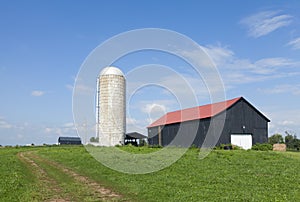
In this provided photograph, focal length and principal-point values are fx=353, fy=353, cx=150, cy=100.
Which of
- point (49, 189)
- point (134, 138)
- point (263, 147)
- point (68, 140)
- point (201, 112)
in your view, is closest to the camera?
point (49, 189)

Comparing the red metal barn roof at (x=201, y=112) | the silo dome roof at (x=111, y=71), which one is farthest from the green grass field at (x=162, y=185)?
the silo dome roof at (x=111, y=71)

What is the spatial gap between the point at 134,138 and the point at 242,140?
18.6 metres

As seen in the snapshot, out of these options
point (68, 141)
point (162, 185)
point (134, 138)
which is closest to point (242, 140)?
point (134, 138)

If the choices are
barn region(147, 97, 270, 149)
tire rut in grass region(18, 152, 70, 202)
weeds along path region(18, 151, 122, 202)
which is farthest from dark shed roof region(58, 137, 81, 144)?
tire rut in grass region(18, 152, 70, 202)

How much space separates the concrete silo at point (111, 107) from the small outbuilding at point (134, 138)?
3.57m

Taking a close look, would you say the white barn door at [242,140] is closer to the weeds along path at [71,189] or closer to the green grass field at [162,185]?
the green grass field at [162,185]

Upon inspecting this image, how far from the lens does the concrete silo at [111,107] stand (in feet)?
158

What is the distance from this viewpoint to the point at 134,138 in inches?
2347

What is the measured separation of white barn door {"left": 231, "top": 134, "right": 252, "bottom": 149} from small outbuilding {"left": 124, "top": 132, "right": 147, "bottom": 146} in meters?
17.1

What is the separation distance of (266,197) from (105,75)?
145 ft

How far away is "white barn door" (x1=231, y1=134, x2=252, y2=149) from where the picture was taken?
4897cm

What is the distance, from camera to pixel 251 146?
49438 mm

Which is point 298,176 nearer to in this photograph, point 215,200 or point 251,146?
point 215,200

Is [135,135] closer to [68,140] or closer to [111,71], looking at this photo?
[111,71]
